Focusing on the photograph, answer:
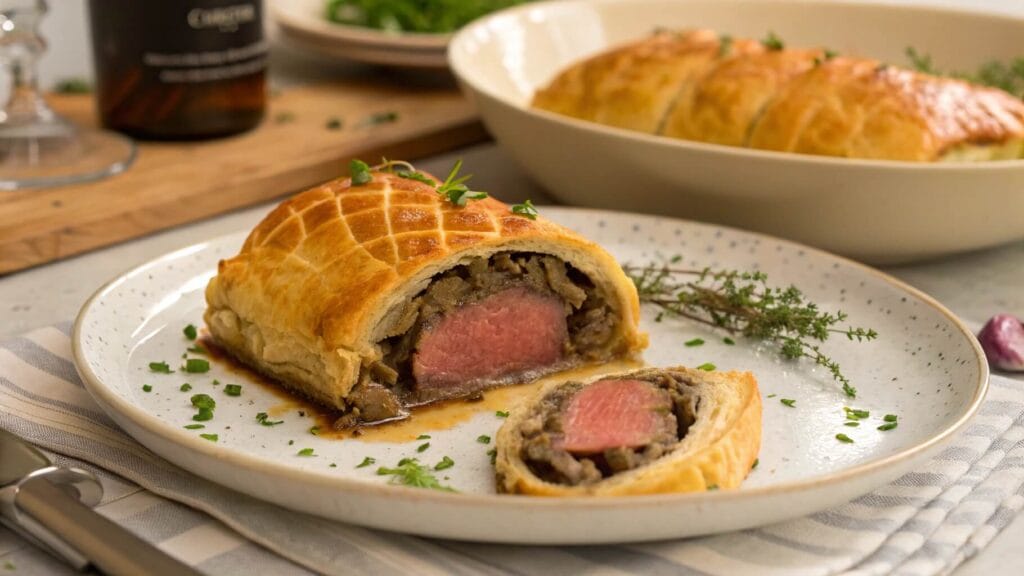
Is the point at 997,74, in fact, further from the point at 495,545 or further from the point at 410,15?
the point at 495,545

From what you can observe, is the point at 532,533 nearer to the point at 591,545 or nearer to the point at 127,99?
the point at 591,545

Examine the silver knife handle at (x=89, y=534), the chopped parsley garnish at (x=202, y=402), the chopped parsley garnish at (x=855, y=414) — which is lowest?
the chopped parsley garnish at (x=202, y=402)

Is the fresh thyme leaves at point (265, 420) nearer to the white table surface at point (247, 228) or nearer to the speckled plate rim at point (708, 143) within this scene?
the white table surface at point (247, 228)

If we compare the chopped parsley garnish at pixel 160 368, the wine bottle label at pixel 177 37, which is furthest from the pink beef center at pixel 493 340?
the wine bottle label at pixel 177 37

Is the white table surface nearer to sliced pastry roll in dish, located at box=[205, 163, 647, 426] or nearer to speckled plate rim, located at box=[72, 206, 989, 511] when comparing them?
sliced pastry roll in dish, located at box=[205, 163, 647, 426]

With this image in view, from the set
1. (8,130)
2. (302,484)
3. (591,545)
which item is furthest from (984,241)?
(8,130)

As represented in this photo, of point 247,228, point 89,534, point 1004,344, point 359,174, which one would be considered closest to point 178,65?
point 247,228
